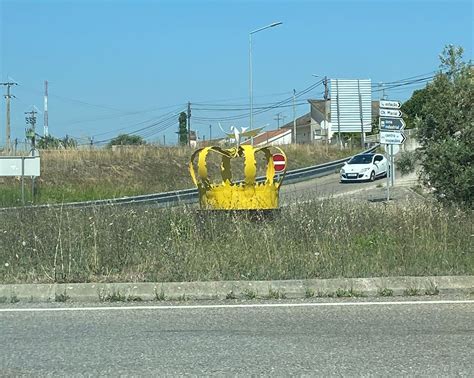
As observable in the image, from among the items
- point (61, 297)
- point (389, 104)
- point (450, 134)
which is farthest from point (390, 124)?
point (61, 297)

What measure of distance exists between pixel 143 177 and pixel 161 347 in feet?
110

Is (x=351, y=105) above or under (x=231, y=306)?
above

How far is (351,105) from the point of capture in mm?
50500

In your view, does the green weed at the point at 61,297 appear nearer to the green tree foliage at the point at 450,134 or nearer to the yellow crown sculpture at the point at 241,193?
the yellow crown sculpture at the point at 241,193

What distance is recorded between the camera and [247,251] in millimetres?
9664

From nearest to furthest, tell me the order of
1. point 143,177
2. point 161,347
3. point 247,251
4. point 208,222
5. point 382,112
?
1. point 161,347
2. point 247,251
3. point 208,222
4. point 382,112
5. point 143,177

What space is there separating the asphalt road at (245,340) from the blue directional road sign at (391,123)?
47.6 ft

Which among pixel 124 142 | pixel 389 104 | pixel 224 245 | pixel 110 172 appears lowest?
pixel 224 245

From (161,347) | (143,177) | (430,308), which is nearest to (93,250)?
(161,347)

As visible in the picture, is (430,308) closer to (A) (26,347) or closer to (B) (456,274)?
(B) (456,274)

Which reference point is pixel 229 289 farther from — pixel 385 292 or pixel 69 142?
pixel 69 142

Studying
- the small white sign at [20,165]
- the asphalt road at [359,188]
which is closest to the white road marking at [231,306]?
the asphalt road at [359,188]

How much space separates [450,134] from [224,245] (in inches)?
301

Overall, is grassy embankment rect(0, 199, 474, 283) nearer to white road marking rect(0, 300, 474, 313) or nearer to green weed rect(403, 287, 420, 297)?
green weed rect(403, 287, 420, 297)
